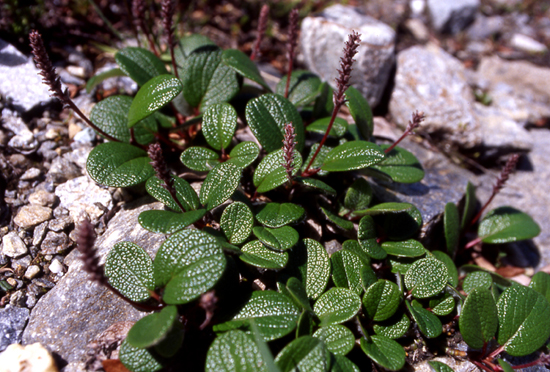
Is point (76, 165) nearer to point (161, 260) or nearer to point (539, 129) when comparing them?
point (161, 260)

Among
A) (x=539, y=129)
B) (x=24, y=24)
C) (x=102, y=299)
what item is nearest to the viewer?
(x=102, y=299)

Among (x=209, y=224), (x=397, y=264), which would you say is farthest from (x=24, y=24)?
(x=397, y=264)

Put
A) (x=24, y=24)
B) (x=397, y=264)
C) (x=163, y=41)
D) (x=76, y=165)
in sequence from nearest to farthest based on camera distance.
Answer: (x=397, y=264) → (x=76, y=165) → (x=24, y=24) → (x=163, y=41)

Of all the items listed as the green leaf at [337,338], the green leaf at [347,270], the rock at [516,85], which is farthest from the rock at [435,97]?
the green leaf at [337,338]

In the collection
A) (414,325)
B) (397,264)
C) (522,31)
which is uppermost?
(522,31)

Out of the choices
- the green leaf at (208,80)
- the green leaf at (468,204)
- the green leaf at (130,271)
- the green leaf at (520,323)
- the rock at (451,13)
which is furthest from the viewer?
the rock at (451,13)

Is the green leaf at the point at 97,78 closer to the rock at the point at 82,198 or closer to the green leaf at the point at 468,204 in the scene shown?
the rock at the point at 82,198

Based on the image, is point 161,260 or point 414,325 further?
point 414,325
